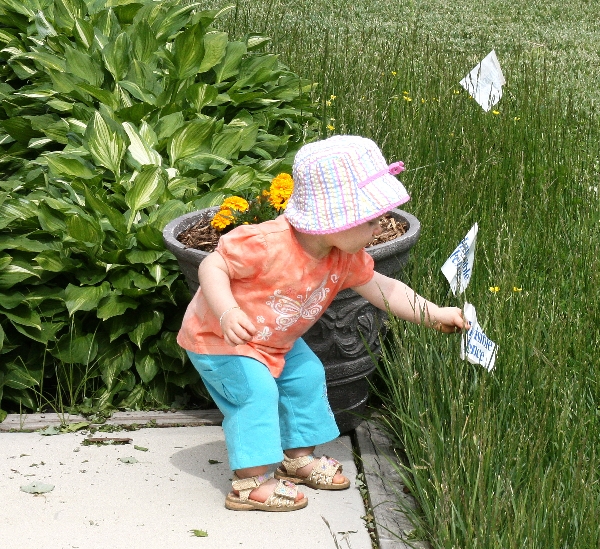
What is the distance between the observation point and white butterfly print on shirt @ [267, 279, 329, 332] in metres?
2.97

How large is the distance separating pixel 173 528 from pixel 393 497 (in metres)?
0.68

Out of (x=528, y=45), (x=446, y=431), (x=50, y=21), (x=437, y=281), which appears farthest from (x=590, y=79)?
(x=446, y=431)

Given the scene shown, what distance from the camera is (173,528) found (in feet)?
9.54

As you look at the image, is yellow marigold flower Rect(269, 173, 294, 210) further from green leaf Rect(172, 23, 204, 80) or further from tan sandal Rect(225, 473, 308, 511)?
green leaf Rect(172, 23, 204, 80)

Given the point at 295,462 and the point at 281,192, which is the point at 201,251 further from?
the point at 295,462

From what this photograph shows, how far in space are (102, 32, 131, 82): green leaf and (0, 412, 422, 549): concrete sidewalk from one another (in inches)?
77.8

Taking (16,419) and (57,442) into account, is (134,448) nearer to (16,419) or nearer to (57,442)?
(57,442)

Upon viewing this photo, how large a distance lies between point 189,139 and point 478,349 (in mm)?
1930

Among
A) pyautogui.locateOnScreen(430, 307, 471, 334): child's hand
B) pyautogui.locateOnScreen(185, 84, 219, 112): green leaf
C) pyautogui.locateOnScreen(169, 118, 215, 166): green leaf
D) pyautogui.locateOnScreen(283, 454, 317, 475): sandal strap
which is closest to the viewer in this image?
pyautogui.locateOnScreen(430, 307, 471, 334): child's hand

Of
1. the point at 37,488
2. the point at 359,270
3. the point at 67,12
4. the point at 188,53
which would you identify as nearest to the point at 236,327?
the point at 359,270

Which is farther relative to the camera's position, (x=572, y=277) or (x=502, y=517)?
(x=572, y=277)

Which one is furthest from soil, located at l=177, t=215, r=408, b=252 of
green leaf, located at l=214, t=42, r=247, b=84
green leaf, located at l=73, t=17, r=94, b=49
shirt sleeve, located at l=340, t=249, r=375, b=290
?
green leaf, located at l=73, t=17, r=94, b=49

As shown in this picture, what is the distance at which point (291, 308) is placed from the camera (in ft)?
9.81

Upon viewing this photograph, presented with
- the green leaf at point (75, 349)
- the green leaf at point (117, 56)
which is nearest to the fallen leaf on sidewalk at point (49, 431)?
the green leaf at point (75, 349)
